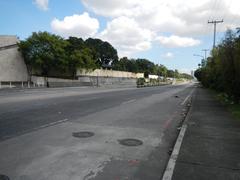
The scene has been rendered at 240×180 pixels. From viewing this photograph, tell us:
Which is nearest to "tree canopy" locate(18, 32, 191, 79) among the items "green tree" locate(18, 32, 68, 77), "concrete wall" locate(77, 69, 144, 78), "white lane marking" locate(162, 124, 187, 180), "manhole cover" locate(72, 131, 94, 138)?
"green tree" locate(18, 32, 68, 77)

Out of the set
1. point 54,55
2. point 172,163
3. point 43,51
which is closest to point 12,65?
point 43,51

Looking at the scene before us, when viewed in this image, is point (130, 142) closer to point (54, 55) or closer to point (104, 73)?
point (54, 55)

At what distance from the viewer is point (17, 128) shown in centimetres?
855

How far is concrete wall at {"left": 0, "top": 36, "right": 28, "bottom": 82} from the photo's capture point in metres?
54.4

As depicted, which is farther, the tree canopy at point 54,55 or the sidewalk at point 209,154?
the tree canopy at point 54,55

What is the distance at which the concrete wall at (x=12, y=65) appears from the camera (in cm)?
5441

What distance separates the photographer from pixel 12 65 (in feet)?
184

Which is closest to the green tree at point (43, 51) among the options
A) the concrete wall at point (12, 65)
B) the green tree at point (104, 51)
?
the concrete wall at point (12, 65)

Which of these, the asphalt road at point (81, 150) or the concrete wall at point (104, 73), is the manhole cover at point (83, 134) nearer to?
the asphalt road at point (81, 150)

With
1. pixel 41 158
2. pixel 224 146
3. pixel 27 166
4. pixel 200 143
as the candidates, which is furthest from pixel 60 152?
pixel 224 146

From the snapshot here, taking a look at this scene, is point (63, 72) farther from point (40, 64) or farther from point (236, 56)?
point (236, 56)

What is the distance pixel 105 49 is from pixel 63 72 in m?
46.8

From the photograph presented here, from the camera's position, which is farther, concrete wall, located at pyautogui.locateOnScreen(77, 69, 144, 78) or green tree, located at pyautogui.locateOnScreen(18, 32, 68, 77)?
concrete wall, located at pyautogui.locateOnScreen(77, 69, 144, 78)

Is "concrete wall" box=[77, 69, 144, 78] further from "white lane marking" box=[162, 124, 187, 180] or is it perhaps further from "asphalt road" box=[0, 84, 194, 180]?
"white lane marking" box=[162, 124, 187, 180]
